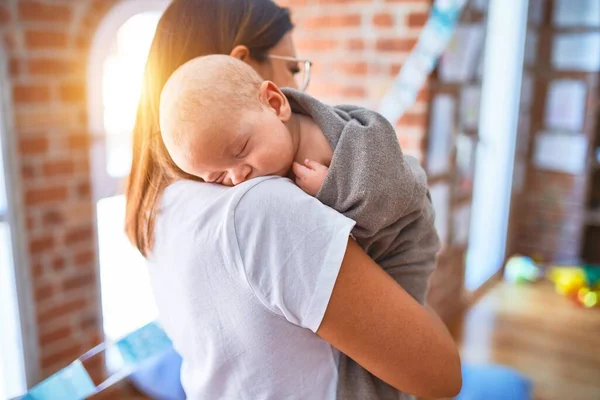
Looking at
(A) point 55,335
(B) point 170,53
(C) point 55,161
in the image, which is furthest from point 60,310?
(B) point 170,53

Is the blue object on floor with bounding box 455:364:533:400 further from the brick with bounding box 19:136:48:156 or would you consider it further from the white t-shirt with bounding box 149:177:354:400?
the brick with bounding box 19:136:48:156

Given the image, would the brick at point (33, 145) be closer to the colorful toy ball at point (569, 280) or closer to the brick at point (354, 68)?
the brick at point (354, 68)

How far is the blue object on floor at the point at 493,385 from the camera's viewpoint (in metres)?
2.18

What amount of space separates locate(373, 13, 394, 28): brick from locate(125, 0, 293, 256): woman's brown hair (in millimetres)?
1315

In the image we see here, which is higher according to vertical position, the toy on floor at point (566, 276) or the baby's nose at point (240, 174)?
the baby's nose at point (240, 174)

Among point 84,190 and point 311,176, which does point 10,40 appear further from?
point 311,176

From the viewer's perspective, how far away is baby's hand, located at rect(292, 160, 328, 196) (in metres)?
0.79

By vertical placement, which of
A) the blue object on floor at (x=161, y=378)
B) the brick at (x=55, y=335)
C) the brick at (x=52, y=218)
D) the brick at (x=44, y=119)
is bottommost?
the blue object on floor at (x=161, y=378)

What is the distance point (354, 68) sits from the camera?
233 centimetres

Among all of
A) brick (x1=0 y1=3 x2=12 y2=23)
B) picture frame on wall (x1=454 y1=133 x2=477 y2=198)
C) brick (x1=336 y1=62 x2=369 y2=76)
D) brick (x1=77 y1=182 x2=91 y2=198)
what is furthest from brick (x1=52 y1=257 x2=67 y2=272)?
picture frame on wall (x1=454 y1=133 x2=477 y2=198)

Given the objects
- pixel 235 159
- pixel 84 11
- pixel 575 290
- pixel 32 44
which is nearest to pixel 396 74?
pixel 84 11

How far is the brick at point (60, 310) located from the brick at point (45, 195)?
383 mm

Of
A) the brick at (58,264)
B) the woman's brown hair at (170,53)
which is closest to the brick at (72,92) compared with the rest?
the brick at (58,264)

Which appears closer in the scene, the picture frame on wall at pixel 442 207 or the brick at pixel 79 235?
the brick at pixel 79 235
